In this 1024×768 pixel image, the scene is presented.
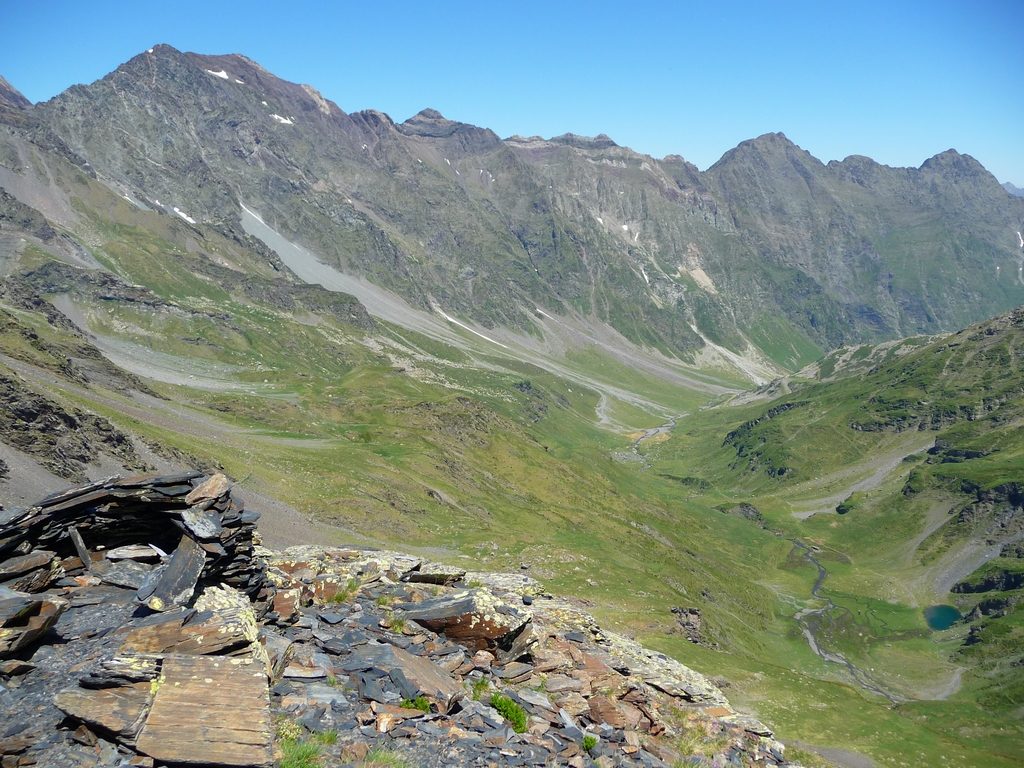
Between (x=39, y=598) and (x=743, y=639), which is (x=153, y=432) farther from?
(x=743, y=639)

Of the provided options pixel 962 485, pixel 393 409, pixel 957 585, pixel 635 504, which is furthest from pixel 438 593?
pixel 962 485

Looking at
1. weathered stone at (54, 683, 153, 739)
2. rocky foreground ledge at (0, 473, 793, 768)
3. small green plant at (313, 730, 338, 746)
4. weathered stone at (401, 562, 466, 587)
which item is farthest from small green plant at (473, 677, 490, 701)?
weathered stone at (54, 683, 153, 739)

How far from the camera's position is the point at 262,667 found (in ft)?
51.2

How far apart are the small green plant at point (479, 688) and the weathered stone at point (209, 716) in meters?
6.87

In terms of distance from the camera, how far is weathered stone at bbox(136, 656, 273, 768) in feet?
43.4

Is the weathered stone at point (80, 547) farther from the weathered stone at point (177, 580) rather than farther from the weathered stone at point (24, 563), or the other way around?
the weathered stone at point (177, 580)

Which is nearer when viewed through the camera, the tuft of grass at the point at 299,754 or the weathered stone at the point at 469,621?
the tuft of grass at the point at 299,754

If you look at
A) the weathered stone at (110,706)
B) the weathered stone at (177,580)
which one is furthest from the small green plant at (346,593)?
the weathered stone at (110,706)

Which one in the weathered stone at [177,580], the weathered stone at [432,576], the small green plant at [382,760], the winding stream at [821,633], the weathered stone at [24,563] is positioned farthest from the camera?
the winding stream at [821,633]

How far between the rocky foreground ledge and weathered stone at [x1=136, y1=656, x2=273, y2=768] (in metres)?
0.03

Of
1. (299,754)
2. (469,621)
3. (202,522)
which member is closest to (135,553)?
(202,522)

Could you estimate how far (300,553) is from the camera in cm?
3250

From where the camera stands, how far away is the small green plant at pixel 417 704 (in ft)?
58.0

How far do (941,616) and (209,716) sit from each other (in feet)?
554
